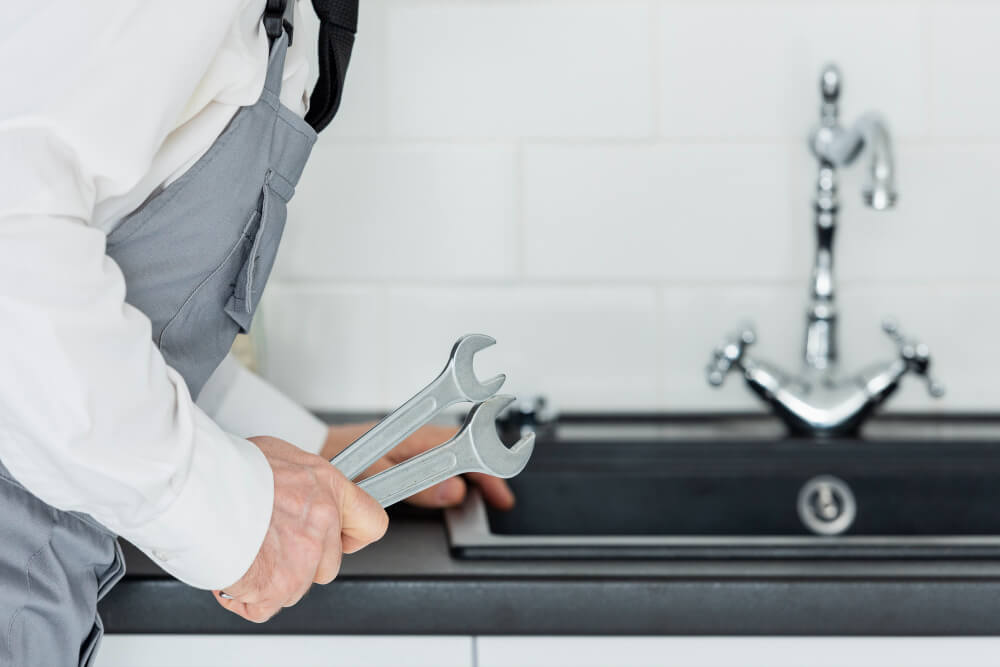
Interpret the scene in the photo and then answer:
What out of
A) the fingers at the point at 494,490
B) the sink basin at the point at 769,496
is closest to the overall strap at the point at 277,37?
the fingers at the point at 494,490

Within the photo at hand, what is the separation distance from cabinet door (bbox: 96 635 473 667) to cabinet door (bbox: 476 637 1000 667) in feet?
0.13

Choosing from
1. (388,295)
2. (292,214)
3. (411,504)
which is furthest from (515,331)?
(411,504)

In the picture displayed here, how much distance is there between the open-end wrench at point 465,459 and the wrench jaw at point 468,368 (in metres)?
0.02

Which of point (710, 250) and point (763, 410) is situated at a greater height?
point (710, 250)

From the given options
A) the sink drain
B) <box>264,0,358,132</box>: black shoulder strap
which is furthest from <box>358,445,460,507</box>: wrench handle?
the sink drain

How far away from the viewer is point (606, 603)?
2.24 ft

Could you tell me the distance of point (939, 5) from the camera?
120 cm

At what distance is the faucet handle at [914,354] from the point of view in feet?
3.61

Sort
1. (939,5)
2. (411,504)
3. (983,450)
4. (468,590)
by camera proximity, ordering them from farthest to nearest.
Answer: (939,5) < (983,450) < (411,504) < (468,590)

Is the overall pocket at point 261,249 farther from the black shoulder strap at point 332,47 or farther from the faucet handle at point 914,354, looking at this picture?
the faucet handle at point 914,354

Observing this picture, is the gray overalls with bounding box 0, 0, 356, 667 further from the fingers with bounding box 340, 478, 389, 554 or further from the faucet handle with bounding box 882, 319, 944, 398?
the faucet handle with bounding box 882, 319, 944, 398

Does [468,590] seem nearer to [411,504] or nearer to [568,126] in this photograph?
[411,504]

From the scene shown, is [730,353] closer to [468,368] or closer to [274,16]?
[468,368]

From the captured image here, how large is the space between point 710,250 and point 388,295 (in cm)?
38
